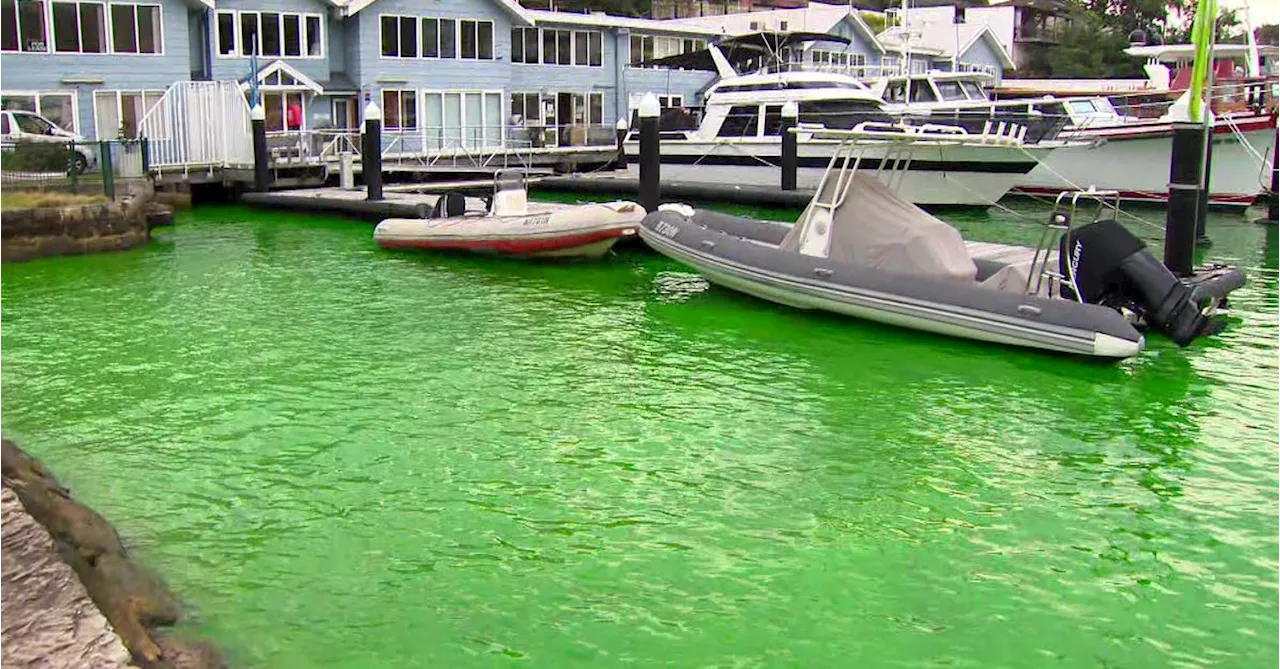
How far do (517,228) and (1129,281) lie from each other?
26.6ft

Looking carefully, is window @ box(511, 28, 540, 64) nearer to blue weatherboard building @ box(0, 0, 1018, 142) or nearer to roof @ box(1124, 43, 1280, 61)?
blue weatherboard building @ box(0, 0, 1018, 142)

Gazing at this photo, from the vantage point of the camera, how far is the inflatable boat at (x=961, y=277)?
10.7 meters

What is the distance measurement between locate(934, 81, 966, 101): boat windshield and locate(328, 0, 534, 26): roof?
11671 millimetres

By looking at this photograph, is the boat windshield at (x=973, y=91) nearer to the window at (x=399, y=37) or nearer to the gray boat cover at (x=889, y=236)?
the window at (x=399, y=37)

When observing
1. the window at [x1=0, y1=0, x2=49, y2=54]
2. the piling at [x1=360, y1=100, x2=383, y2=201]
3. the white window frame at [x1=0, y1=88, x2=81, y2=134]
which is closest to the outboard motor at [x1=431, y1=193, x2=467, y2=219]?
the piling at [x1=360, y1=100, x2=383, y2=201]

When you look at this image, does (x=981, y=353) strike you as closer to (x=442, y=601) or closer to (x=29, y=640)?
(x=442, y=601)

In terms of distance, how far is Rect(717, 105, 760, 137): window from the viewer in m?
27.1

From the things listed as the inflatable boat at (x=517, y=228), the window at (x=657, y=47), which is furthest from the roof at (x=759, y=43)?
the inflatable boat at (x=517, y=228)

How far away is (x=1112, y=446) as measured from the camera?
8578mm

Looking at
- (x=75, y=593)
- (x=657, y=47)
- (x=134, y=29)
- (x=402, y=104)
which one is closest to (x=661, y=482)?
(x=75, y=593)

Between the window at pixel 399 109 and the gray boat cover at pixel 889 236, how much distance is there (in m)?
20.9

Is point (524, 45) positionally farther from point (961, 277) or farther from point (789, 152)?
point (961, 277)

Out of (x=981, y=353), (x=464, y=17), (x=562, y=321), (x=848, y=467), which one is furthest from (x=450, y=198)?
(x=464, y=17)

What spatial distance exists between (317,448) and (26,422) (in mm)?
2403
